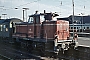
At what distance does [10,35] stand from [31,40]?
20.6 ft

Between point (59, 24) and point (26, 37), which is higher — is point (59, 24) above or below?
above

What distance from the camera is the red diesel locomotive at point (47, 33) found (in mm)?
14469

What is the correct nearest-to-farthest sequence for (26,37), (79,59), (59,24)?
(79,59), (59,24), (26,37)

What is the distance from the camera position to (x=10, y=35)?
22.5 meters

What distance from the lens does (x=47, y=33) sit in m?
15.2

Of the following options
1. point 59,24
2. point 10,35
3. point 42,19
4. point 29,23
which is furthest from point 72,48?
point 10,35

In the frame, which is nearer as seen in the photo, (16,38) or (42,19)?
(42,19)

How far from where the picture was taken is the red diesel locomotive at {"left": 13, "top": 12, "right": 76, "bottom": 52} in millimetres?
14469

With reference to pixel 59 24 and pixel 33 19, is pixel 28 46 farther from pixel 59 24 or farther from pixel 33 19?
pixel 59 24

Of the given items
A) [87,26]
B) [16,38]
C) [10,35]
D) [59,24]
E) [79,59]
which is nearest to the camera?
[79,59]

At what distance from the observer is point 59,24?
Result: 15086 millimetres

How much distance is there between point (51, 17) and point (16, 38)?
20.5 ft

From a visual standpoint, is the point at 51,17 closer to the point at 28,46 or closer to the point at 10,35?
the point at 28,46

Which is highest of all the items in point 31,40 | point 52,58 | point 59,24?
point 59,24
